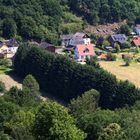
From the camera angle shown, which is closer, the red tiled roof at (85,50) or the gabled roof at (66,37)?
the red tiled roof at (85,50)

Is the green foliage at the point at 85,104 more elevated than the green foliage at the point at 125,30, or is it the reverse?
the green foliage at the point at 125,30

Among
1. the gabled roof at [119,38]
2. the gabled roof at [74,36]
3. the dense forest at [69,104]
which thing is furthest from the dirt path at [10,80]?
the gabled roof at [119,38]

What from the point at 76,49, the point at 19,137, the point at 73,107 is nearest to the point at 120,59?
the point at 76,49

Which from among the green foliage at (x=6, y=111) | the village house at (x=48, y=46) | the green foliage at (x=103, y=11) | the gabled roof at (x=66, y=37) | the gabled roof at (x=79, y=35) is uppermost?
the green foliage at (x=103, y=11)

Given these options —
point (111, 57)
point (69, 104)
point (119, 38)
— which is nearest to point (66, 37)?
point (119, 38)

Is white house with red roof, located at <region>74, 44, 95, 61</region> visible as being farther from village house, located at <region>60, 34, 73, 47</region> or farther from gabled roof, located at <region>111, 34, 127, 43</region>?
gabled roof, located at <region>111, 34, 127, 43</region>

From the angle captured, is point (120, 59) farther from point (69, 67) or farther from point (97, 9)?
point (97, 9)

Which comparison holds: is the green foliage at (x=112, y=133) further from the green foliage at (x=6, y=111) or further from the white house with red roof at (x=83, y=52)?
the white house with red roof at (x=83, y=52)

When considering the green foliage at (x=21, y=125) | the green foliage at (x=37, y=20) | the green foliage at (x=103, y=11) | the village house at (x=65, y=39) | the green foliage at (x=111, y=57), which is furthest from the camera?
the green foliage at (x=103, y=11)
